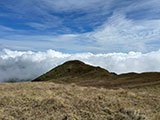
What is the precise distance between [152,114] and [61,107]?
5768 mm

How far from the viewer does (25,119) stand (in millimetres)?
8273

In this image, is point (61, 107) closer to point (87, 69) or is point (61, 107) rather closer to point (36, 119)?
point (36, 119)

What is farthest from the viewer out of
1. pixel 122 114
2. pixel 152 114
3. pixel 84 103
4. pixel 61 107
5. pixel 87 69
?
pixel 87 69

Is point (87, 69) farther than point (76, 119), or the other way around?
point (87, 69)

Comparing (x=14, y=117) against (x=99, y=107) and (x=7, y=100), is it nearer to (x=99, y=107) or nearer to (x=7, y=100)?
(x=7, y=100)

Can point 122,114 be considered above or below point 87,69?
below

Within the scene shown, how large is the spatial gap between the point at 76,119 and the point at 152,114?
4.80 m

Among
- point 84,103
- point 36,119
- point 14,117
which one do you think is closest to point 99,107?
point 84,103

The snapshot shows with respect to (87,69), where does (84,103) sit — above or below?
below

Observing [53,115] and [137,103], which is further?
[137,103]

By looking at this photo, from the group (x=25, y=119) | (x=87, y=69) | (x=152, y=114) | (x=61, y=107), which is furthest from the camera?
(x=87, y=69)

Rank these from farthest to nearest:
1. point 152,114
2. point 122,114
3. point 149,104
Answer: point 149,104, point 152,114, point 122,114

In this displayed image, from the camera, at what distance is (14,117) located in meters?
8.53

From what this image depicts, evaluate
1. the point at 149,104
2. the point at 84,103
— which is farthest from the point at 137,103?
the point at 84,103
